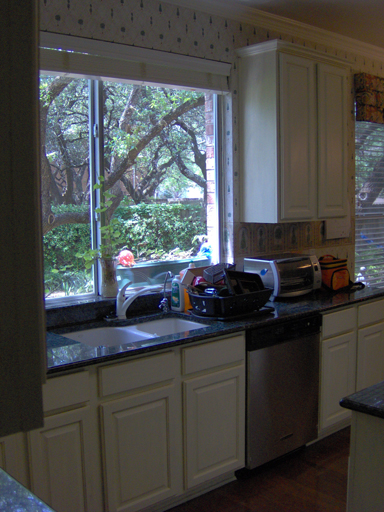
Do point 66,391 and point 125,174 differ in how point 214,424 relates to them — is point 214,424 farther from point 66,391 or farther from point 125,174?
point 125,174

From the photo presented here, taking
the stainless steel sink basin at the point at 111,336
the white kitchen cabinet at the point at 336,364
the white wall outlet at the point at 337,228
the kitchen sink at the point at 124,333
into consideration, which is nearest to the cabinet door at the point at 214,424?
the kitchen sink at the point at 124,333

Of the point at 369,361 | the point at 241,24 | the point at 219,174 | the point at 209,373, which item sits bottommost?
the point at 369,361

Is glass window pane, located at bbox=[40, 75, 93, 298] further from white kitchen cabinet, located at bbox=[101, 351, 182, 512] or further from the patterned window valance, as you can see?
the patterned window valance

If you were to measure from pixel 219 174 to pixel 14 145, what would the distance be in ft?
9.97

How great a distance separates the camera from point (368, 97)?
13.6 ft

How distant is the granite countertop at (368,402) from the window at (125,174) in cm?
172

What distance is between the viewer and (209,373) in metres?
2.47

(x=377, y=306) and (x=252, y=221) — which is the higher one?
(x=252, y=221)

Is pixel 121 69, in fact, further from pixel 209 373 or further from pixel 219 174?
pixel 209 373

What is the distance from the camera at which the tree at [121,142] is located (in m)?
2.67

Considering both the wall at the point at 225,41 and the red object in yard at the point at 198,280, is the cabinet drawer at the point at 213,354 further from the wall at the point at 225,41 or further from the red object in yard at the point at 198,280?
the wall at the point at 225,41

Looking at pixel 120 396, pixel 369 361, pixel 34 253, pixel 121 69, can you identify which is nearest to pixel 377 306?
pixel 369 361

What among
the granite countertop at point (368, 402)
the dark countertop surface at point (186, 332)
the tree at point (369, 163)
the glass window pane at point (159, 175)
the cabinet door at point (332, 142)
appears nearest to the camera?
the granite countertop at point (368, 402)

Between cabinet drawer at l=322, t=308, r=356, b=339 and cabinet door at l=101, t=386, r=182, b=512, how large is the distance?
3.82 ft
